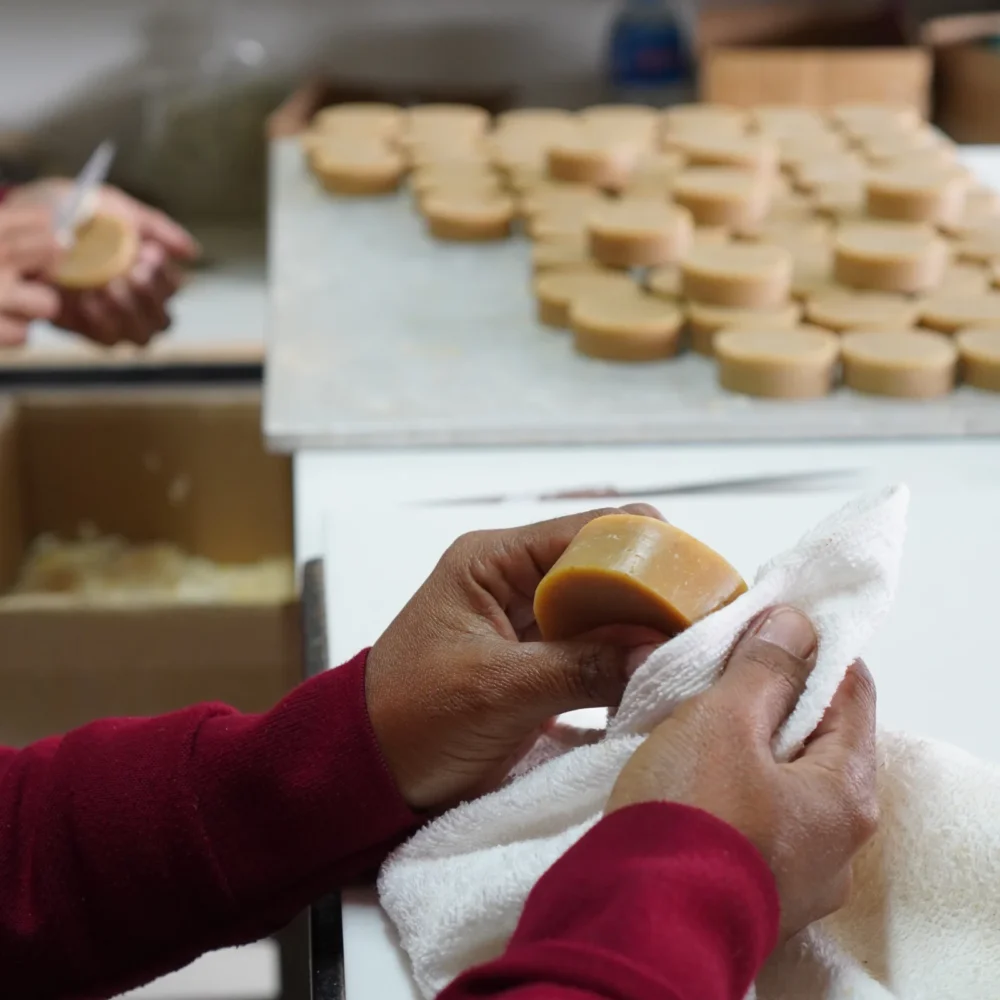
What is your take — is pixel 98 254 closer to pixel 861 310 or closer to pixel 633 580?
pixel 861 310

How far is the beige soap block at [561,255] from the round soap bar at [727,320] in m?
0.16

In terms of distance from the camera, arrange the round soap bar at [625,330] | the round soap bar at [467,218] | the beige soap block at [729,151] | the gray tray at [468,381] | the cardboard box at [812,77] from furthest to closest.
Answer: the cardboard box at [812,77]
the beige soap block at [729,151]
the round soap bar at [467,218]
the round soap bar at [625,330]
the gray tray at [468,381]

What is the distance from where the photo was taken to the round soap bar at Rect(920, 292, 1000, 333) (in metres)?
1.28

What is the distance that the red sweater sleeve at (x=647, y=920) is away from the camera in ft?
1.53

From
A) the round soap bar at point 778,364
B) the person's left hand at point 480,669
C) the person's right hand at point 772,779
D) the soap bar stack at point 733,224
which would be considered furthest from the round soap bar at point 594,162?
the person's right hand at point 772,779

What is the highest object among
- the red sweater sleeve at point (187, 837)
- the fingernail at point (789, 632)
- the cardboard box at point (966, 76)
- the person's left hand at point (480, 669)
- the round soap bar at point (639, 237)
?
the fingernail at point (789, 632)

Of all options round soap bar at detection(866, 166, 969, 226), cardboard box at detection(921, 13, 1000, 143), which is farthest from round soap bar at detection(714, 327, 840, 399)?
cardboard box at detection(921, 13, 1000, 143)

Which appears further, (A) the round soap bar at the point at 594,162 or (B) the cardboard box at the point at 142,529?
(A) the round soap bar at the point at 594,162

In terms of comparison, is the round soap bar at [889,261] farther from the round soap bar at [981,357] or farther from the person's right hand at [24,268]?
the person's right hand at [24,268]

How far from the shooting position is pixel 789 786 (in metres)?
0.52

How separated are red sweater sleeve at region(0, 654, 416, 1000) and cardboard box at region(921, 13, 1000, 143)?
175cm

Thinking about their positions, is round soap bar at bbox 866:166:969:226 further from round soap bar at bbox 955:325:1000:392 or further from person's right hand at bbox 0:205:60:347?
person's right hand at bbox 0:205:60:347

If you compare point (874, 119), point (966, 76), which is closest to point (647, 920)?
point (874, 119)

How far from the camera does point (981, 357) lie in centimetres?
120
